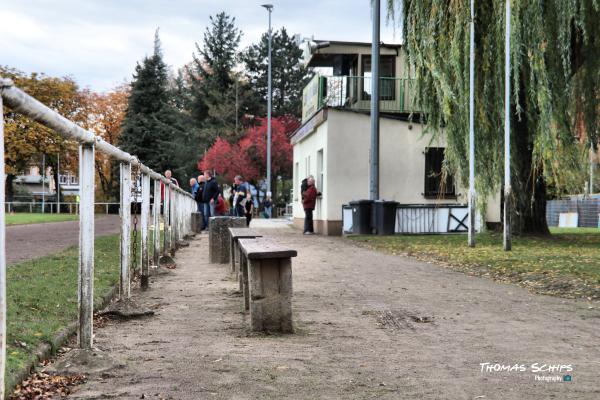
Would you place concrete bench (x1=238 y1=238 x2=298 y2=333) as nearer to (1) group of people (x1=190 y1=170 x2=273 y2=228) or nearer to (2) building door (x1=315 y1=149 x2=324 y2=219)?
(1) group of people (x1=190 y1=170 x2=273 y2=228)

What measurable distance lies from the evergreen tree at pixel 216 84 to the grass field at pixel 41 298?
5431 cm

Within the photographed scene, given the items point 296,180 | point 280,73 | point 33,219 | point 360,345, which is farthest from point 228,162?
point 360,345

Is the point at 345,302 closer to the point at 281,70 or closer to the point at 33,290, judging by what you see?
the point at 33,290

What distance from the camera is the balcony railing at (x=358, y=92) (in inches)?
1081

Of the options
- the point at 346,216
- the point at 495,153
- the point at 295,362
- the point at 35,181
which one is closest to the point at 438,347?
the point at 295,362

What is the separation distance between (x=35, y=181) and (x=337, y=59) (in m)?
101

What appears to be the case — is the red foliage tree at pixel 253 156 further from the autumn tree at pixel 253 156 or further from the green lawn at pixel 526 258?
the green lawn at pixel 526 258

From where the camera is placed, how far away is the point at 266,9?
177 ft

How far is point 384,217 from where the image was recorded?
22938 millimetres

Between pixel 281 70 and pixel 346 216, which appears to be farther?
pixel 281 70

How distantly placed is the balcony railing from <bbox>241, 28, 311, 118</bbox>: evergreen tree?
4502 centimetres

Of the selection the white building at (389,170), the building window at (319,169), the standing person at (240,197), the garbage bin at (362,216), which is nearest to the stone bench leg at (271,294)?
the garbage bin at (362,216)

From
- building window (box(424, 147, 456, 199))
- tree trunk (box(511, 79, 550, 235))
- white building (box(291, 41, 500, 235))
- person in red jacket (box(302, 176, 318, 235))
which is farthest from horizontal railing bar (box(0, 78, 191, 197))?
building window (box(424, 147, 456, 199))

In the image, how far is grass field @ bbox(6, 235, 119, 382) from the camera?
5.34m
